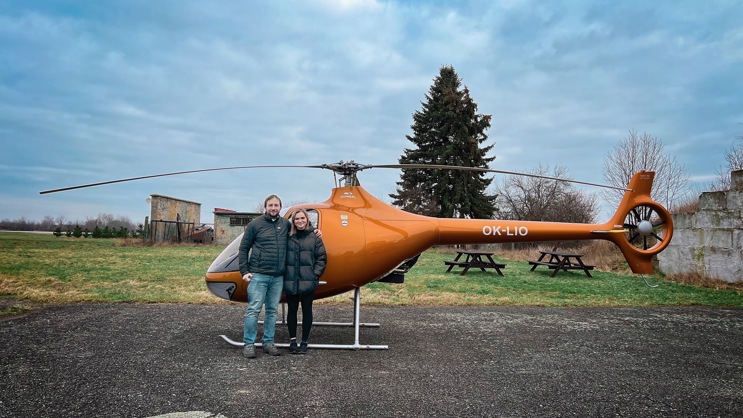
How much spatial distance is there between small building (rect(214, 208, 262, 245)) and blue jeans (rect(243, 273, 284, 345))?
33074 millimetres

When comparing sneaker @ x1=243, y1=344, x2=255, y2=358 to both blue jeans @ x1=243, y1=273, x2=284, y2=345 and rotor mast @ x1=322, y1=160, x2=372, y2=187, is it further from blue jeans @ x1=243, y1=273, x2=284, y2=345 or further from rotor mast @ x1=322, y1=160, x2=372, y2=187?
rotor mast @ x1=322, y1=160, x2=372, y2=187

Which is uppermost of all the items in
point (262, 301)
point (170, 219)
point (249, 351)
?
point (170, 219)

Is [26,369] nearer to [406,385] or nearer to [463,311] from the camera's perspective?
[406,385]

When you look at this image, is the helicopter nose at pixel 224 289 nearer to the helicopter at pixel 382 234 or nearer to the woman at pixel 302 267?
the helicopter at pixel 382 234

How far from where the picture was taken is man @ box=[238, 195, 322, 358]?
5.39 meters

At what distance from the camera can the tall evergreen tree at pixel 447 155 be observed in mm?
31297

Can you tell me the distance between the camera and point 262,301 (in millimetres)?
5469

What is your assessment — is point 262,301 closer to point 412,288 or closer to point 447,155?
point 412,288

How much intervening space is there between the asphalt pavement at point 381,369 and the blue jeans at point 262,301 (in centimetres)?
34

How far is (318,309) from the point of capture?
8.92 metres

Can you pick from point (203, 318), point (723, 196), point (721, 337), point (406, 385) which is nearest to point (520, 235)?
point (406, 385)

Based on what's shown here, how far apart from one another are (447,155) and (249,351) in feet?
89.9

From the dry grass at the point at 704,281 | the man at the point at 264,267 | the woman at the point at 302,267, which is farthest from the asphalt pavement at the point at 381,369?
the dry grass at the point at 704,281

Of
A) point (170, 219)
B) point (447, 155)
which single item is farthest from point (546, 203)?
point (170, 219)
